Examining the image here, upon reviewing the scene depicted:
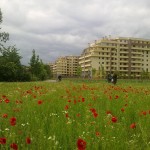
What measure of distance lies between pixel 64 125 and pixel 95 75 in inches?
5637

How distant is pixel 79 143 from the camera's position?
249 centimetres

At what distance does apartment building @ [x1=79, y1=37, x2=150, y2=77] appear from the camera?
160000 millimetres

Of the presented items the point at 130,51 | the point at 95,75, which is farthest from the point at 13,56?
the point at 130,51

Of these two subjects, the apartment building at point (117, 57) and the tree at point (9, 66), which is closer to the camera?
the tree at point (9, 66)

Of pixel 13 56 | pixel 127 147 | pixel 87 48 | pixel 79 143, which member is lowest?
pixel 127 147

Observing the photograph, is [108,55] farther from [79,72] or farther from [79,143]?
[79,143]

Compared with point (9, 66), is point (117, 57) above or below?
above

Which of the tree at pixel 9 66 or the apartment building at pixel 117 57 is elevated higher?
the apartment building at pixel 117 57

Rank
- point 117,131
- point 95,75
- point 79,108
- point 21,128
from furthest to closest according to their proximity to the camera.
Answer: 1. point 95,75
2. point 79,108
3. point 21,128
4. point 117,131

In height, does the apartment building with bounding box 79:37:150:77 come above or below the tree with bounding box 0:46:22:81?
above

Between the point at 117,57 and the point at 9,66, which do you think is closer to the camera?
the point at 9,66

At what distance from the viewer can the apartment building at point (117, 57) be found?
160000mm

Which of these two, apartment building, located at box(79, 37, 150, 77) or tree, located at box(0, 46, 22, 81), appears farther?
apartment building, located at box(79, 37, 150, 77)

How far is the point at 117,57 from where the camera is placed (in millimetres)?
163750
